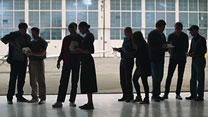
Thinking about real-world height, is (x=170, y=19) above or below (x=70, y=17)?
below

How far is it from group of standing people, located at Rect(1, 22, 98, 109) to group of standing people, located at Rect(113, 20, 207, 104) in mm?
817

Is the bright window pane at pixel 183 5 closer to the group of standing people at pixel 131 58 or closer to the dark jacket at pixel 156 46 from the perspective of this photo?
the group of standing people at pixel 131 58

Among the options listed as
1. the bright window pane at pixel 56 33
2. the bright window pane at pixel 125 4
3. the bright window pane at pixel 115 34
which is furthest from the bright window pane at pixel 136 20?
the bright window pane at pixel 56 33

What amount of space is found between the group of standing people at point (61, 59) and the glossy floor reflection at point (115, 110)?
0.72 feet

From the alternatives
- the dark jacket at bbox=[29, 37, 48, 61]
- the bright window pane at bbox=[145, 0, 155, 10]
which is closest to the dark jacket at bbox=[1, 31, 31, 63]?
the dark jacket at bbox=[29, 37, 48, 61]

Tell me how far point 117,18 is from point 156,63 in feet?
63.3

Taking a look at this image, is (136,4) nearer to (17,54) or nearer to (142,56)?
(142,56)

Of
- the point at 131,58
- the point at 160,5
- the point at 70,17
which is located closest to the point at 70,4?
the point at 70,17

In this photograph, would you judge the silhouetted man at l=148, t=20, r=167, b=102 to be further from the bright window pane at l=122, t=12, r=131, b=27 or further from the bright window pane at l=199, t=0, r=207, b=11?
the bright window pane at l=122, t=12, r=131, b=27

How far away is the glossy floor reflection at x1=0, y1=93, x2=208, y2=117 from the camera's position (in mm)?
4254

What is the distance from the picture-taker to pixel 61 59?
16.1 ft

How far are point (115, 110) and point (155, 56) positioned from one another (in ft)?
3.87

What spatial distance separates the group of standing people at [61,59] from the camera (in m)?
4.61

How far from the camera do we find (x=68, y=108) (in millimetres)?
4777
